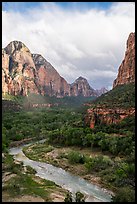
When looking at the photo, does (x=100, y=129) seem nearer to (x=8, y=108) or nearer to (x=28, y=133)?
(x=28, y=133)

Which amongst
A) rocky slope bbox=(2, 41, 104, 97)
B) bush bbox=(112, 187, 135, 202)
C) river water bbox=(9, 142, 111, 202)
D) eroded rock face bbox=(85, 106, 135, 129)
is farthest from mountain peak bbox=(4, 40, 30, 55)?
bush bbox=(112, 187, 135, 202)

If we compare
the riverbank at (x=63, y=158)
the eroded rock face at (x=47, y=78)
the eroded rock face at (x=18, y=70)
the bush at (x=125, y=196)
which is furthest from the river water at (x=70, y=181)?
the eroded rock face at (x=47, y=78)

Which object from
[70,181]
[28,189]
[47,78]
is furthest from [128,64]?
[47,78]

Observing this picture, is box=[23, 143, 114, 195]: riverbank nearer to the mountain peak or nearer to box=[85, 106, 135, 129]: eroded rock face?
box=[85, 106, 135, 129]: eroded rock face

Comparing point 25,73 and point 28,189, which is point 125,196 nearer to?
point 28,189

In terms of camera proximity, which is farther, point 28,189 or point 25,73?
point 25,73

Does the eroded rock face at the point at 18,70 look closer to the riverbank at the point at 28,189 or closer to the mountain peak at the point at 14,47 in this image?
the mountain peak at the point at 14,47
